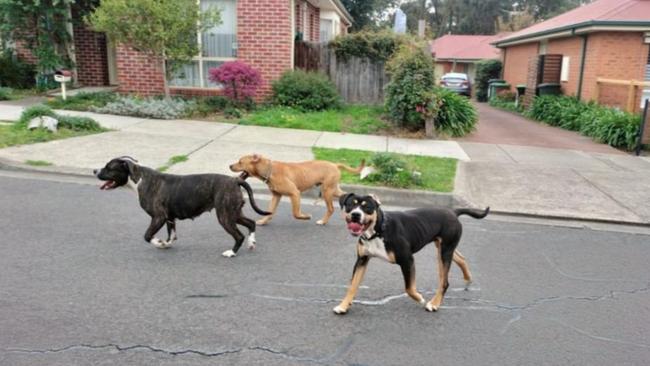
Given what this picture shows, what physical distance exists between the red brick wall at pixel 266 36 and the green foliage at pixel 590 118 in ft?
26.9

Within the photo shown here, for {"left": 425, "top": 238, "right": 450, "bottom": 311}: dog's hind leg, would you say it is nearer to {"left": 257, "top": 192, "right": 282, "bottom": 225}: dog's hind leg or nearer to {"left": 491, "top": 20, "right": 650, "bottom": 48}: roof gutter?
{"left": 257, "top": 192, "right": 282, "bottom": 225}: dog's hind leg

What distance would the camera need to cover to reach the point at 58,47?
1616cm

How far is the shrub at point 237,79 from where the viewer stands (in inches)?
527

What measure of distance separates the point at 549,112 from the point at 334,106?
798 cm

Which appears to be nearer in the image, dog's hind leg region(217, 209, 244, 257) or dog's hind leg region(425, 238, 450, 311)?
dog's hind leg region(425, 238, 450, 311)

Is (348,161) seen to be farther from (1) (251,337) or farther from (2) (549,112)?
(2) (549,112)

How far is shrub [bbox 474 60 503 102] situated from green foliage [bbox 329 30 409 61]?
57.9 ft

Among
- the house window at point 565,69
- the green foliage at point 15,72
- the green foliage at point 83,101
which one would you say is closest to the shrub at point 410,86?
the green foliage at point 83,101

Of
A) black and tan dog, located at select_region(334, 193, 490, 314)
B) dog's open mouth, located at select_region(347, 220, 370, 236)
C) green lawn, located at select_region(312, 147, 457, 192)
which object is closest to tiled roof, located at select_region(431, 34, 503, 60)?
green lawn, located at select_region(312, 147, 457, 192)

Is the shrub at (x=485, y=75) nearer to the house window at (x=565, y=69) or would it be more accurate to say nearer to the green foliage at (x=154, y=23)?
the house window at (x=565, y=69)

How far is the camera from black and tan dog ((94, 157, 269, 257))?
17.1 feet

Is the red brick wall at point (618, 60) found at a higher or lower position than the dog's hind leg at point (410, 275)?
higher

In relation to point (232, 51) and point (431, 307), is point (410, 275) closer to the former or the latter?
point (431, 307)

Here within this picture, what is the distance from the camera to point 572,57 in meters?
19.2
